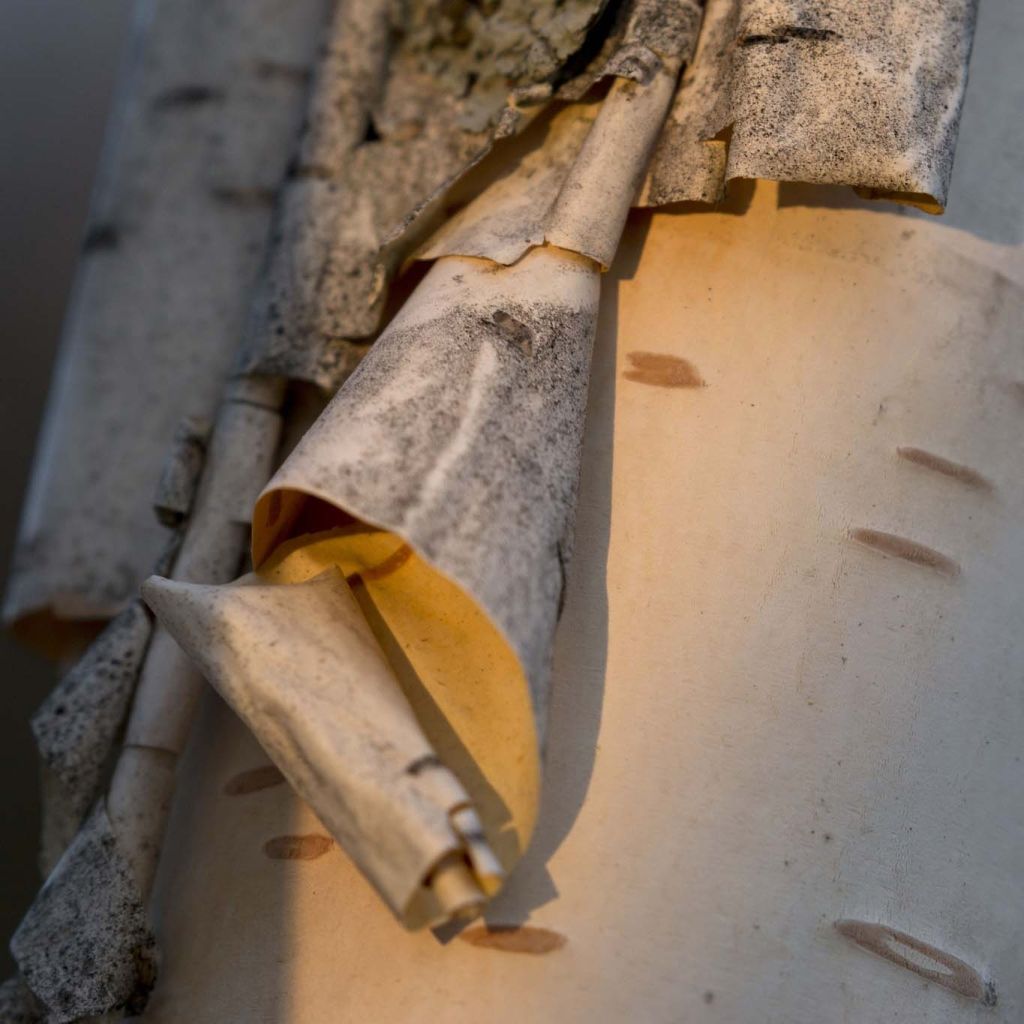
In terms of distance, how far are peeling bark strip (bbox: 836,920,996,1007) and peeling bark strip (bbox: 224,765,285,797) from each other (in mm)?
341

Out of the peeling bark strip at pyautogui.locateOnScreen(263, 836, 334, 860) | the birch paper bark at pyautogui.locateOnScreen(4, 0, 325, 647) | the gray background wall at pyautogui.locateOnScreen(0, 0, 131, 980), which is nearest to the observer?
the peeling bark strip at pyautogui.locateOnScreen(263, 836, 334, 860)

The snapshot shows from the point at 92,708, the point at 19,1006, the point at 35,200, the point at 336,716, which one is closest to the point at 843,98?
the point at 336,716


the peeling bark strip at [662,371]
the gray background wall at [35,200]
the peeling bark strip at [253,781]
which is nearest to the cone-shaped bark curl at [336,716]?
the peeling bark strip at [253,781]

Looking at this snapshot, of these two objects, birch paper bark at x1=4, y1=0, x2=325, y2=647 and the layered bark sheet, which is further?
birch paper bark at x1=4, y1=0, x2=325, y2=647

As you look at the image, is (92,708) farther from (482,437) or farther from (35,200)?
(35,200)

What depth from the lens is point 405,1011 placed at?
2.02ft

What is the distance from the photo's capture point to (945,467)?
72 centimetres

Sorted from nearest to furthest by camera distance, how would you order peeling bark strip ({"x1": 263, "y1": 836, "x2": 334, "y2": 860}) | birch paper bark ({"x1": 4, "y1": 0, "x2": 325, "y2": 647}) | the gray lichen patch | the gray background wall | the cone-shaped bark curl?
the cone-shaped bark curl
peeling bark strip ({"x1": 263, "y1": 836, "x2": 334, "y2": 860})
the gray lichen patch
birch paper bark ({"x1": 4, "y1": 0, "x2": 325, "y2": 647})
the gray background wall

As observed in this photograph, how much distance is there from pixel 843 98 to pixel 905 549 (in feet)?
0.89

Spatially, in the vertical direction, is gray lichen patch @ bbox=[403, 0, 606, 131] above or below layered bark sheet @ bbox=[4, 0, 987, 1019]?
above

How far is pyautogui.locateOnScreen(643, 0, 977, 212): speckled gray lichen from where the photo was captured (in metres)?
0.68

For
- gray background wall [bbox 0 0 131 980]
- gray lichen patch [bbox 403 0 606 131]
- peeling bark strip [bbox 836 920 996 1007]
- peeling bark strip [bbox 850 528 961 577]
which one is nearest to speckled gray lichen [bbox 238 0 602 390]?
gray lichen patch [bbox 403 0 606 131]

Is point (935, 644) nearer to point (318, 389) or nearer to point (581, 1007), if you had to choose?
point (581, 1007)

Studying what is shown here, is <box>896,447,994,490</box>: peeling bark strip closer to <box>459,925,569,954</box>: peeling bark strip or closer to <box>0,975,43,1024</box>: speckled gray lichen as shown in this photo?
<box>459,925,569,954</box>: peeling bark strip
